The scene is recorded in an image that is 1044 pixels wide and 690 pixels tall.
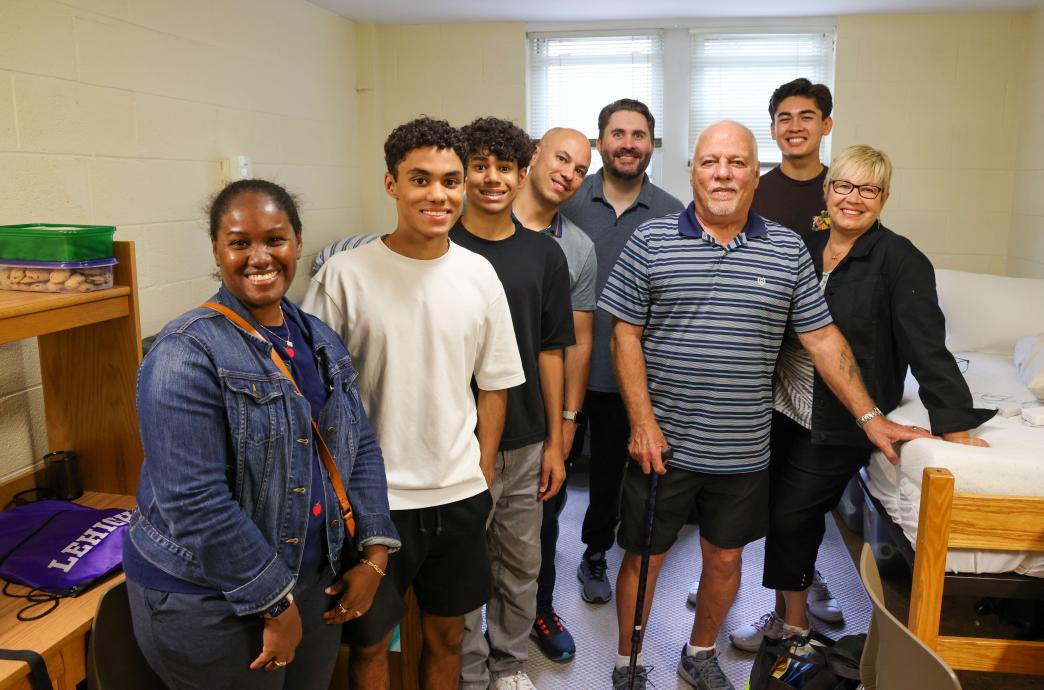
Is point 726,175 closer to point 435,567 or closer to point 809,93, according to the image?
point 809,93

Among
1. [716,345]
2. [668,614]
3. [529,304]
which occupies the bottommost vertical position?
[668,614]

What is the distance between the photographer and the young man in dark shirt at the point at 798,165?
278 centimetres

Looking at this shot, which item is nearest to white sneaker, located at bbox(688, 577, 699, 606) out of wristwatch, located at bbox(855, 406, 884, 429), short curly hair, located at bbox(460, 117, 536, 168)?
wristwatch, located at bbox(855, 406, 884, 429)

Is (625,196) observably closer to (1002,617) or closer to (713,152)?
(713,152)

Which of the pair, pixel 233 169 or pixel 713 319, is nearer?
pixel 713 319

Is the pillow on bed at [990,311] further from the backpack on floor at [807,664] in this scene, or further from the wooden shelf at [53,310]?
the wooden shelf at [53,310]

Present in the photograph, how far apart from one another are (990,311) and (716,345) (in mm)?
1995

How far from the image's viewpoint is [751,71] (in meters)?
4.17

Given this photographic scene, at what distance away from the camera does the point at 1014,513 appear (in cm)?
165

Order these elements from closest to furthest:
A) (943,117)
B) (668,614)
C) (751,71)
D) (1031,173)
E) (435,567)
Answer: (435,567)
(668,614)
(1031,173)
(943,117)
(751,71)

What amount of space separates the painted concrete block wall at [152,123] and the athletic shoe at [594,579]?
1652mm

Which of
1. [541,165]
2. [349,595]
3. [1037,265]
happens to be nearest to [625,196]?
[541,165]

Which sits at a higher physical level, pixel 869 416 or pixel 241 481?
pixel 241 481

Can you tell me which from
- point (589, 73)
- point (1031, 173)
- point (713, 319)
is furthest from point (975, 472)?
point (589, 73)
